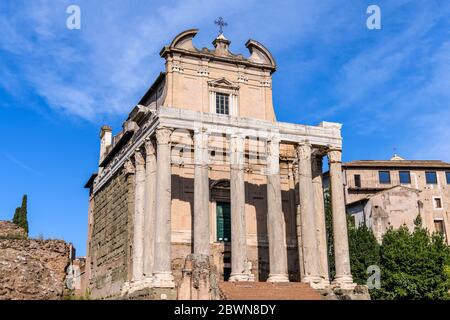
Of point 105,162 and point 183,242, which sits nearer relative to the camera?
point 183,242

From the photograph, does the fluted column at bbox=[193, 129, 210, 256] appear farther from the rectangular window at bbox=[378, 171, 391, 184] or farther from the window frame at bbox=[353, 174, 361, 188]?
the rectangular window at bbox=[378, 171, 391, 184]

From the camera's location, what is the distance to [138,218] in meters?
30.1

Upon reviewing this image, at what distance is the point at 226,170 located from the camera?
33.0 meters

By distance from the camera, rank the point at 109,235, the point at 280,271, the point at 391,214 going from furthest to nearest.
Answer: the point at 391,214, the point at 109,235, the point at 280,271

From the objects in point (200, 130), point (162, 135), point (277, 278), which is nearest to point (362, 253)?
point (277, 278)

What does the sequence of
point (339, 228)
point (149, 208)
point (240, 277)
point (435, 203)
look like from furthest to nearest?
point (435, 203), point (339, 228), point (149, 208), point (240, 277)

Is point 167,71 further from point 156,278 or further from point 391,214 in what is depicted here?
point 391,214

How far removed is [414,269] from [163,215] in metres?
18.1

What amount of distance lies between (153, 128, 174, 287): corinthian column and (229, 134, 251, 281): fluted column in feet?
11.1

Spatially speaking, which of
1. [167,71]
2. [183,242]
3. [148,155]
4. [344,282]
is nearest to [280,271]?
[344,282]

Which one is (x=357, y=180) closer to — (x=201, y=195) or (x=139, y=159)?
(x=139, y=159)

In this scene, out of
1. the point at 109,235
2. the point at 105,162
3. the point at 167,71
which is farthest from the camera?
the point at 105,162

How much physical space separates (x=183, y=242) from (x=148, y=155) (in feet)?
17.6

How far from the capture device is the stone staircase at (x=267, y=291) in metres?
25.0
